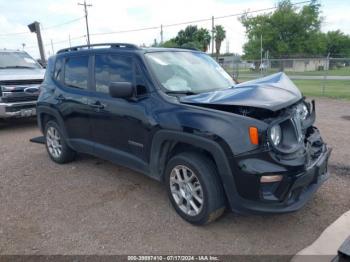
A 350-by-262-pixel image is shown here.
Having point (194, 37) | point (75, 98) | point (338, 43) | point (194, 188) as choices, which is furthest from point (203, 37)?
point (194, 188)

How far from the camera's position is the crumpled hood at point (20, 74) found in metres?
8.20

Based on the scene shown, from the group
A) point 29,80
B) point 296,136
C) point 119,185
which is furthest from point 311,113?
point 29,80

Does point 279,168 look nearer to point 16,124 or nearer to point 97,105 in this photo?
point 97,105

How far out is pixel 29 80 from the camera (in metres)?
8.57

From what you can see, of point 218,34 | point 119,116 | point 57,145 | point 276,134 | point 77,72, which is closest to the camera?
point 276,134

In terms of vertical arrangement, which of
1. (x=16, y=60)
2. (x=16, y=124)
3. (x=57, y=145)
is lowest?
(x=16, y=124)

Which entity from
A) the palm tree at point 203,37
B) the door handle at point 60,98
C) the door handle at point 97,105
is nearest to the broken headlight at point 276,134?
the door handle at point 97,105

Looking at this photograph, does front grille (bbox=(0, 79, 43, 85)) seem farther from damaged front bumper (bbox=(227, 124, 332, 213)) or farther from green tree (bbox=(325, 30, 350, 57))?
green tree (bbox=(325, 30, 350, 57))

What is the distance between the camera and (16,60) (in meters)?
9.55

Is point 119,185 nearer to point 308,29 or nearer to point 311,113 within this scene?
point 311,113

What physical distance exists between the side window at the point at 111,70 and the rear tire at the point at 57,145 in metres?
1.39

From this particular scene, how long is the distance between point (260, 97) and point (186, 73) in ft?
4.22

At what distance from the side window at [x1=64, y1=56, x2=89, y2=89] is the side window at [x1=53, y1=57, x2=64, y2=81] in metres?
0.16

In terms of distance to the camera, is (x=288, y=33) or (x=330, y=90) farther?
(x=288, y=33)
